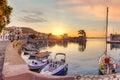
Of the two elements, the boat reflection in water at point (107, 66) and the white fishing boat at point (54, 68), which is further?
the white fishing boat at point (54, 68)

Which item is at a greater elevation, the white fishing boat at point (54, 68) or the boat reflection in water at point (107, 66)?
the boat reflection in water at point (107, 66)

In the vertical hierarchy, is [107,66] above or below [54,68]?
above

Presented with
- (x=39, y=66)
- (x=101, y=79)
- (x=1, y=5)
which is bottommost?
(x=39, y=66)

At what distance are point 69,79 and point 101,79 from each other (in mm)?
1213

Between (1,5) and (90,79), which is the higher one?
(1,5)

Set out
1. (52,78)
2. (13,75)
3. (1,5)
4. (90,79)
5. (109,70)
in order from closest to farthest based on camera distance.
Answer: (13,75), (52,78), (90,79), (1,5), (109,70)

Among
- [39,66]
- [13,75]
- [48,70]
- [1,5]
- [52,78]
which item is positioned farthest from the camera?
[39,66]

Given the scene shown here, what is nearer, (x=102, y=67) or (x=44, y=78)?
(x=44, y=78)

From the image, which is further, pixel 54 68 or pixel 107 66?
pixel 54 68

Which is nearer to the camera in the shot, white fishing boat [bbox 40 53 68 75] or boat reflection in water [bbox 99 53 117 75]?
boat reflection in water [bbox 99 53 117 75]

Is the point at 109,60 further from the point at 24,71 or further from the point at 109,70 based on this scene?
the point at 24,71

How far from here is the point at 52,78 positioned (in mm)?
7230

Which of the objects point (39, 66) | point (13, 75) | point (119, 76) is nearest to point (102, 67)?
point (39, 66)

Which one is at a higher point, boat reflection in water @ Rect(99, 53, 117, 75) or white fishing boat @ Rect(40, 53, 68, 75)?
boat reflection in water @ Rect(99, 53, 117, 75)
